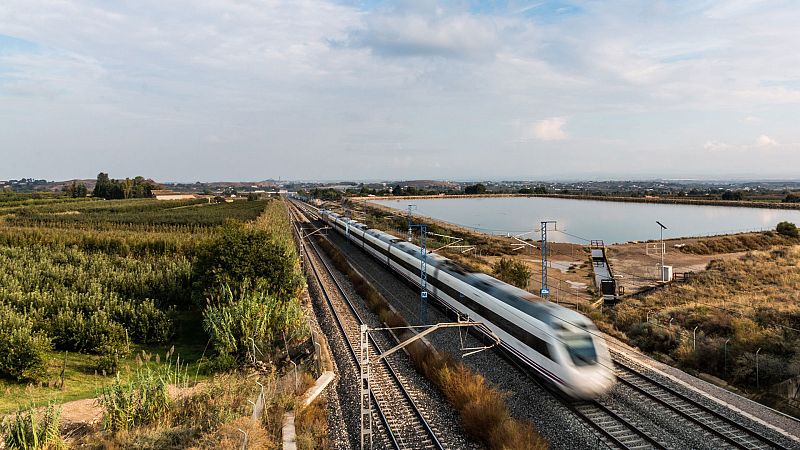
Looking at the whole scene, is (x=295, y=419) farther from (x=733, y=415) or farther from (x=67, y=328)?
(x=733, y=415)

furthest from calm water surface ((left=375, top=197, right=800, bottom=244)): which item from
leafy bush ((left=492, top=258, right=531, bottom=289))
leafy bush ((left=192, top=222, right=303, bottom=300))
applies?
leafy bush ((left=192, top=222, right=303, bottom=300))

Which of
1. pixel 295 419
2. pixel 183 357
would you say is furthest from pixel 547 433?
pixel 183 357

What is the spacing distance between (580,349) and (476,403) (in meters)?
3.69

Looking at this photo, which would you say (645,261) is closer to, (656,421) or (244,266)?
(656,421)

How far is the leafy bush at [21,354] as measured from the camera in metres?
15.5

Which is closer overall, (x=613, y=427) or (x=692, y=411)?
(x=613, y=427)

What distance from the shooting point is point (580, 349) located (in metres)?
14.8

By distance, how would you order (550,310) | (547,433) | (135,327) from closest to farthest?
(547,433), (550,310), (135,327)

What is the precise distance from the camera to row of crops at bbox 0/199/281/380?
54.6 feet

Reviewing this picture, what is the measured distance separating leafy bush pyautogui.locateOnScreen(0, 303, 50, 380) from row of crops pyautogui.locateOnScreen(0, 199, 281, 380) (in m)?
0.03

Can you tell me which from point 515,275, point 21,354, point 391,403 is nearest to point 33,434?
point 21,354

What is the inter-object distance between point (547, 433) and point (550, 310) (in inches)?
182

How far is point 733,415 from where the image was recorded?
14.1 metres

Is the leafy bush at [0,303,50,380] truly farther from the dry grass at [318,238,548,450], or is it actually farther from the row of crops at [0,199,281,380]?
the dry grass at [318,238,548,450]
